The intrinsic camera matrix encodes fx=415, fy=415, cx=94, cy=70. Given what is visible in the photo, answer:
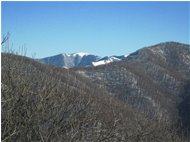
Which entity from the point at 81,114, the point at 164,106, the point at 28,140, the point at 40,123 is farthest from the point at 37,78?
the point at 164,106

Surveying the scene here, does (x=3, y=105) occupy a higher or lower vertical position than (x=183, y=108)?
higher

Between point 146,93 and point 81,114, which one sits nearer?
point 81,114

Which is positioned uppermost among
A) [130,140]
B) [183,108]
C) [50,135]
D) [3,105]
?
[3,105]

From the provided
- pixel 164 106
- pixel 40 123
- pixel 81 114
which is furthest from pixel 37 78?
pixel 164 106

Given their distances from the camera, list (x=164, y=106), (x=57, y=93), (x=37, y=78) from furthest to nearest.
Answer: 1. (x=164, y=106)
2. (x=37, y=78)
3. (x=57, y=93)

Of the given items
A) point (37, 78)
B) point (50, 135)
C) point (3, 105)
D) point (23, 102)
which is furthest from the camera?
point (37, 78)

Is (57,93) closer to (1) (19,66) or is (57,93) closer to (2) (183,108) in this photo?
(1) (19,66)

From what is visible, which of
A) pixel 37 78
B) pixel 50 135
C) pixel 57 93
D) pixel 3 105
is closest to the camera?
pixel 3 105

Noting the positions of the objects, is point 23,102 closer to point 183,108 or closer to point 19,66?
point 19,66

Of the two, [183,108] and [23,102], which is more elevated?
[23,102]
